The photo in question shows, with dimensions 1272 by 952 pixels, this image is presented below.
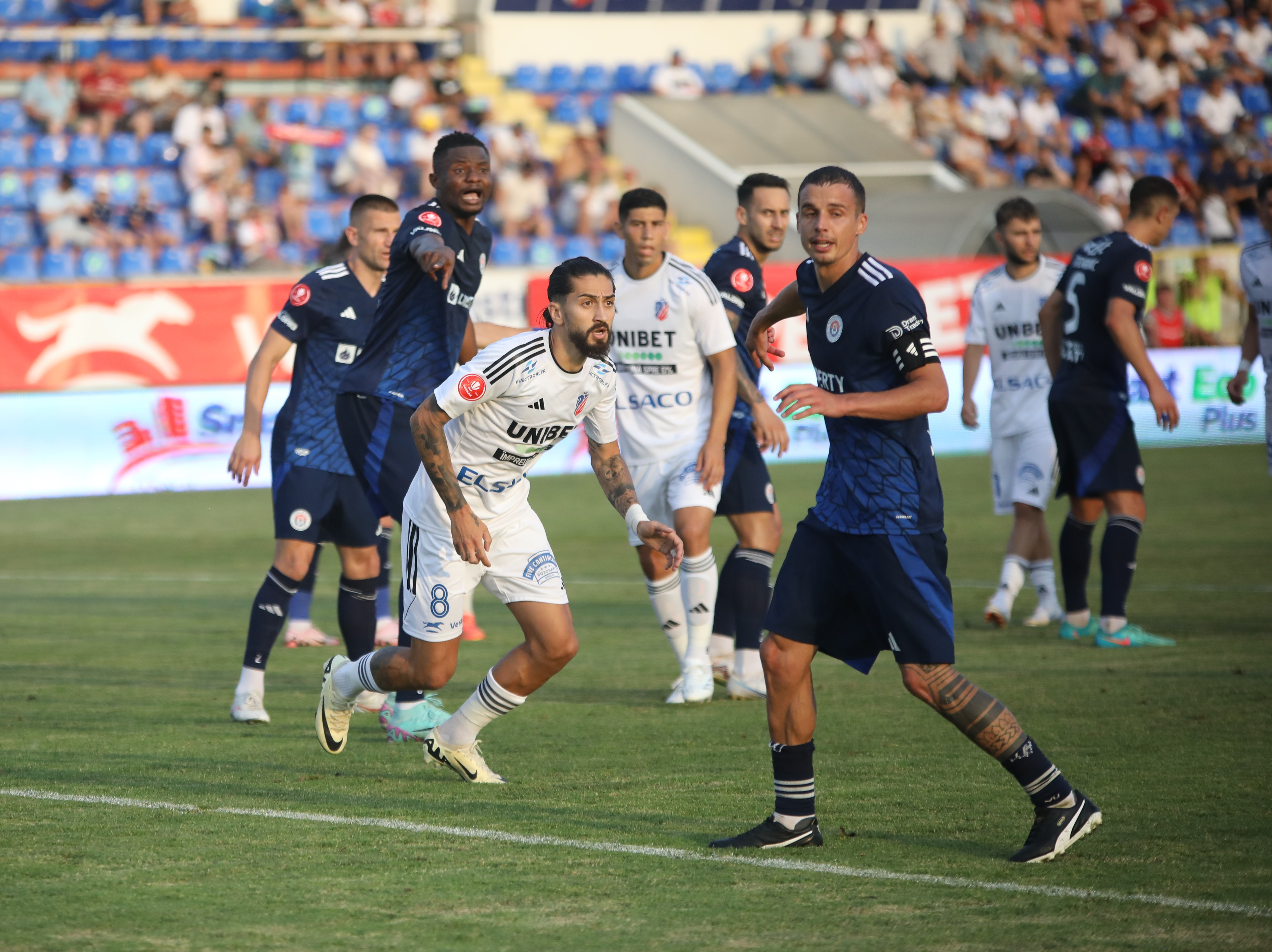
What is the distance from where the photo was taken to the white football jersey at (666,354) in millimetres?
7852

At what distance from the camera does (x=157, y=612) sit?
35.1 ft

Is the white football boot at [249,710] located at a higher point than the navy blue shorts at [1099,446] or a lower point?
lower

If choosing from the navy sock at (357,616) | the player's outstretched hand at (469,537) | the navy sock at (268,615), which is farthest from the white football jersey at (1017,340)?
the player's outstretched hand at (469,537)

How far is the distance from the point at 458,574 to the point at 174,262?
16.1m

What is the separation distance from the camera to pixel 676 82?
28109mm

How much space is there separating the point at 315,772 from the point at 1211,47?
29691 mm

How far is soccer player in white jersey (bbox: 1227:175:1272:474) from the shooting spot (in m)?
9.11

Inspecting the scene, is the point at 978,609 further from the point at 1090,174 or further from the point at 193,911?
the point at 1090,174

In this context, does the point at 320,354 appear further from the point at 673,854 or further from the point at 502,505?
the point at 673,854

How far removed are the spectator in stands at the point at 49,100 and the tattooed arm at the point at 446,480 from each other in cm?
1870

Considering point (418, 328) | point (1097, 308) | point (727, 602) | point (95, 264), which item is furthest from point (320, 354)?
point (95, 264)

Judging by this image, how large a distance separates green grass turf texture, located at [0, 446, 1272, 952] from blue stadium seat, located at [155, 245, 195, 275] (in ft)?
33.7

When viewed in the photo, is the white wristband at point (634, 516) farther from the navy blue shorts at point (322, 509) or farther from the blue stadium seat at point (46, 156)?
the blue stadium seat at point (46, 156)

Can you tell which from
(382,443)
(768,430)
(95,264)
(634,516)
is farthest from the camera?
(95,264)
